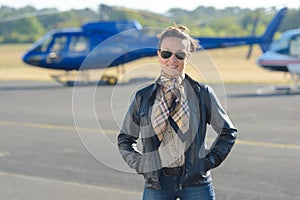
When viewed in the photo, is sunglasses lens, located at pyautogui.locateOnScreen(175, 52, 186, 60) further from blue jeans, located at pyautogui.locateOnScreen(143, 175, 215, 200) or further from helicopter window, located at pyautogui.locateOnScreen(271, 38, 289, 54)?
helicopter window, located at pyautogui.locateOnScreen(271, 38, 289, 54)

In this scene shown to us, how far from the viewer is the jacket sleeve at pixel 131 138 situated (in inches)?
150

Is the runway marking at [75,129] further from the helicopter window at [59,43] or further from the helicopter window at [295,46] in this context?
the helicopter window at [59,43]

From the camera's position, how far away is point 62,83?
88.5 ft

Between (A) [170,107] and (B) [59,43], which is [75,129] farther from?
(B) [59,43]

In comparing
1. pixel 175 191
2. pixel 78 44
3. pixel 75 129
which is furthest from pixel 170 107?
pixel 78 44

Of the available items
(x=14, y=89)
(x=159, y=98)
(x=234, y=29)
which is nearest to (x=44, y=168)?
(x=159, y=98)

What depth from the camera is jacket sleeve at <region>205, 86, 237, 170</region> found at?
3.83 meters

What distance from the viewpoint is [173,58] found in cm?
369

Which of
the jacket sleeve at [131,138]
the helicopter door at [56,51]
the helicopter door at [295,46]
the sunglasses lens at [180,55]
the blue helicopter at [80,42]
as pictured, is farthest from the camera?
the helicopter door at [56,51]

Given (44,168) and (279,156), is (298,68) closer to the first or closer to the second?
(279,156)

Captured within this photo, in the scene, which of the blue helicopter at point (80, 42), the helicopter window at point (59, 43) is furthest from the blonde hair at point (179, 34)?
the helicopter window at point (59, 43)

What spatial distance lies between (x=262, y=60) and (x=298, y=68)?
1791 mm

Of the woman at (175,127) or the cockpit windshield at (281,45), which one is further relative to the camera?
the cockpit windshield at (281,45)

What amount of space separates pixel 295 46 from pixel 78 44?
8.90 meters
